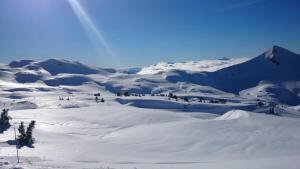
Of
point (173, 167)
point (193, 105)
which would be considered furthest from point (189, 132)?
point (193, 105)

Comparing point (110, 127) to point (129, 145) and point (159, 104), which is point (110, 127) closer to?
point (129, 145)

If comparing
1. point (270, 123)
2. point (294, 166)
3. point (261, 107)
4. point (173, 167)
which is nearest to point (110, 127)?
point (270, 123)

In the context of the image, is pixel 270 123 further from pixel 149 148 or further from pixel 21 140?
pixel 21 140

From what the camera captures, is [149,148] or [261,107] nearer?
[149,148]

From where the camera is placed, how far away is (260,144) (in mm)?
39094

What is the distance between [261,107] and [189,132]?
14399cm

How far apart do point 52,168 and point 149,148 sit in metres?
17.6

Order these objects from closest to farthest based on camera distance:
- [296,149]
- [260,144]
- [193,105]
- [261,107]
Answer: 1. [296,149]
2. [260,144]
3. [193,105]
4. [261,107]

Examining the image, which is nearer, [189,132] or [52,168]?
[52,168]

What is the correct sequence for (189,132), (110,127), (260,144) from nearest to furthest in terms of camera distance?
1. (260,144)
2. (189,132)
3. (110,127)

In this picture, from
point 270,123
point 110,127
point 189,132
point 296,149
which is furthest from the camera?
point 110,127

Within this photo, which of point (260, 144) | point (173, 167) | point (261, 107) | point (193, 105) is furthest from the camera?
point (261, 107)

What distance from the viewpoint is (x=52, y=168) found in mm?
24359

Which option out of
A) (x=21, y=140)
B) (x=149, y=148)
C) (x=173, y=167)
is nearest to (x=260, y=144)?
(x=149, y=148)
